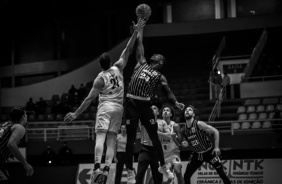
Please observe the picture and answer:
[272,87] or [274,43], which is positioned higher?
[274,43]

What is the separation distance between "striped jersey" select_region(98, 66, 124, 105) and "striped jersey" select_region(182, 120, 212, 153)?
2.96 m

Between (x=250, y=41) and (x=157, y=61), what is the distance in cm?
1697

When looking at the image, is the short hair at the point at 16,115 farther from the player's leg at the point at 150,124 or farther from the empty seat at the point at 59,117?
the empty seat at the point at 59,117

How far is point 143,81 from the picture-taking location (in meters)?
8.09

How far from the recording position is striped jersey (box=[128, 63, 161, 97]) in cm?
809

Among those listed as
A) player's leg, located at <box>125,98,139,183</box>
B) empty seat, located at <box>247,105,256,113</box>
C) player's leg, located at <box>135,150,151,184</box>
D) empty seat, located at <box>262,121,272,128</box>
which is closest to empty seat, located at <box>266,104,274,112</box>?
empty seat, located at <box>247,105,256,113</box>

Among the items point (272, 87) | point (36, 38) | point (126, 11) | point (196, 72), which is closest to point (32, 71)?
point (36, 38)

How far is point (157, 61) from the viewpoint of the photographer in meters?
8.29

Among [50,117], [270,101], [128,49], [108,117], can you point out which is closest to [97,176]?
[108,117]

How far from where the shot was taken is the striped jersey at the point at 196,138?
409 inches

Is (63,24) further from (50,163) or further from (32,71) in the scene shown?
(50,163)

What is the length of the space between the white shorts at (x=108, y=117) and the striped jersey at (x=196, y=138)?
9.59 feet

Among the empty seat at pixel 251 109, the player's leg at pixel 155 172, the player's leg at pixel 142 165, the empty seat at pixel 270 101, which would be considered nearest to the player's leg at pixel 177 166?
the player's leg at pixel 142 165

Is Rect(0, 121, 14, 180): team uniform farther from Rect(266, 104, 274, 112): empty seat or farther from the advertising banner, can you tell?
Rect(266, 104, 274, 112): empty seat
